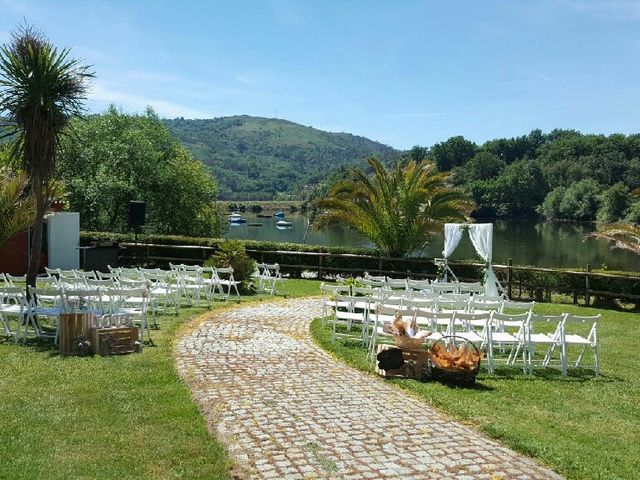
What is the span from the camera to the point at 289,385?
7.31m

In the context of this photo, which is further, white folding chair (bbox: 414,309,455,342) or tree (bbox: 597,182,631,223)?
tree (bbox: 597,182,631,223)

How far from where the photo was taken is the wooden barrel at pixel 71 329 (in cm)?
870

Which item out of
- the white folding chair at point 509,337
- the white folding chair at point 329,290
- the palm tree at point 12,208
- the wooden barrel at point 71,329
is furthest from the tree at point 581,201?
the wooden barrel at point 71,329

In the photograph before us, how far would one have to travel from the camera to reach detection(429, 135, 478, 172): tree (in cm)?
13025

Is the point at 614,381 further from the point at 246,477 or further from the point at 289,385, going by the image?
the point at 246,477

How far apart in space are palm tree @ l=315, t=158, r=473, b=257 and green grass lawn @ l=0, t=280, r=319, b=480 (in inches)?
564

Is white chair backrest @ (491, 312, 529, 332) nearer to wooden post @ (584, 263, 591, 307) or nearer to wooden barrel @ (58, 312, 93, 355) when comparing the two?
wooden barrel @ (58, 312, 93, 355)

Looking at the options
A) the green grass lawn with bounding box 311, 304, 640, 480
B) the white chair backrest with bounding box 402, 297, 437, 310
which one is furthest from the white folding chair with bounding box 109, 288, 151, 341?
the white chair backrest with bounding box 402, 297, 437, 310

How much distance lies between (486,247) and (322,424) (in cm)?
1276

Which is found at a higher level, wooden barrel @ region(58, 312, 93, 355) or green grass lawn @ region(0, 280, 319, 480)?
wooden barrel @ region(58, 312, 93, 355)

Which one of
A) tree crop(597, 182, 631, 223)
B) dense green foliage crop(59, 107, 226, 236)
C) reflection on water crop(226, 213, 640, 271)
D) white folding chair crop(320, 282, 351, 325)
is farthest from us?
tree crop(597, 182, 631, 223)

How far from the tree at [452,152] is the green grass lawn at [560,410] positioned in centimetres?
12336

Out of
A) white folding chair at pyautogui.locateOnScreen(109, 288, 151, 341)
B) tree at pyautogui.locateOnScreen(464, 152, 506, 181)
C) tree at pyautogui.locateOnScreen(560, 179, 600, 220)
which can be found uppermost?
tree at pyautogui.locateOnScreen(464, 152, 506, 181)

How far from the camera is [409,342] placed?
8.00m
